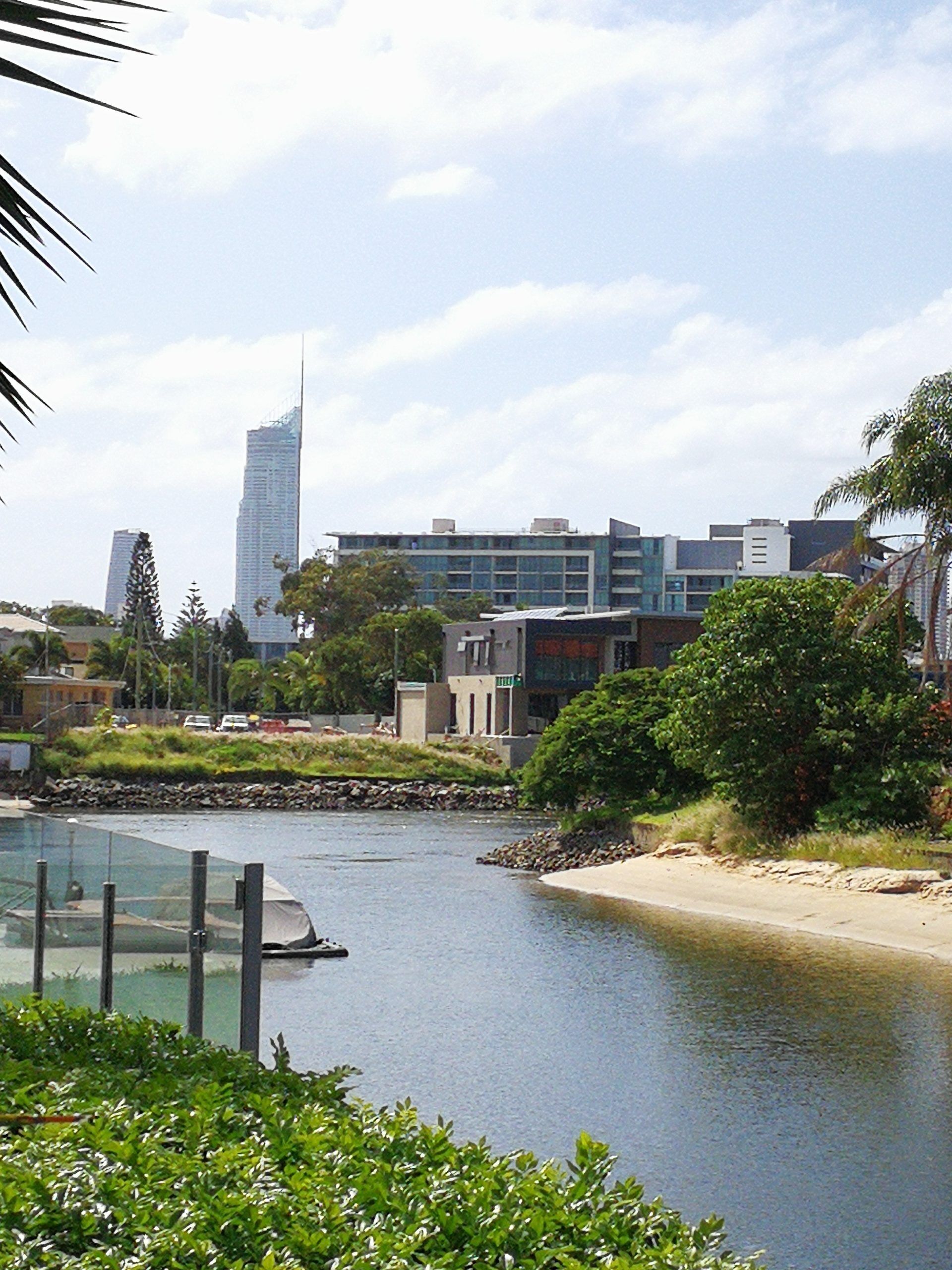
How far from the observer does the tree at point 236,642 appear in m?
157

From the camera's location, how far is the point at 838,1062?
18391mm

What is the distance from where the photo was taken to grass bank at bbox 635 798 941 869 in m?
32.7

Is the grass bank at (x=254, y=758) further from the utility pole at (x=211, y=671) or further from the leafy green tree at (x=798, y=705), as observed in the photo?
Answer: the leafy green tree at (x=798, y=705)

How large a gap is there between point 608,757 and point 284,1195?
1724 inches

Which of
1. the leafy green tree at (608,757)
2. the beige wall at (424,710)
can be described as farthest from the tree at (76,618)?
the leafy green tree at (608,757)

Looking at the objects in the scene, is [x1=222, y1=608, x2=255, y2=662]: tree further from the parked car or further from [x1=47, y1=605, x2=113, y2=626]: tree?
the parked car

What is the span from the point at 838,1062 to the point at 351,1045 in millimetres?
5508

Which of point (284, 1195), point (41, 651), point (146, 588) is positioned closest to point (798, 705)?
point (284, 1195)

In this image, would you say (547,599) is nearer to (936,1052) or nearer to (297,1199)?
(936,1052)

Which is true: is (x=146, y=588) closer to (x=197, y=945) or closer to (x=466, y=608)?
(x=466, y=608)

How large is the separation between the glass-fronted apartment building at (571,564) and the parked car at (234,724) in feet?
193

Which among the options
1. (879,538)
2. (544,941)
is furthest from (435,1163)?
(879,538)

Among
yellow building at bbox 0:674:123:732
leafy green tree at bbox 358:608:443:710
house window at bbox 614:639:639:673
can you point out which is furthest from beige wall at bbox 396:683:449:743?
yellow building at bbox 0:674:123:732

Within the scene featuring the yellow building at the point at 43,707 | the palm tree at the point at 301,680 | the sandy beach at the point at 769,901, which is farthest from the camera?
the palm tree at the point at 301,680
